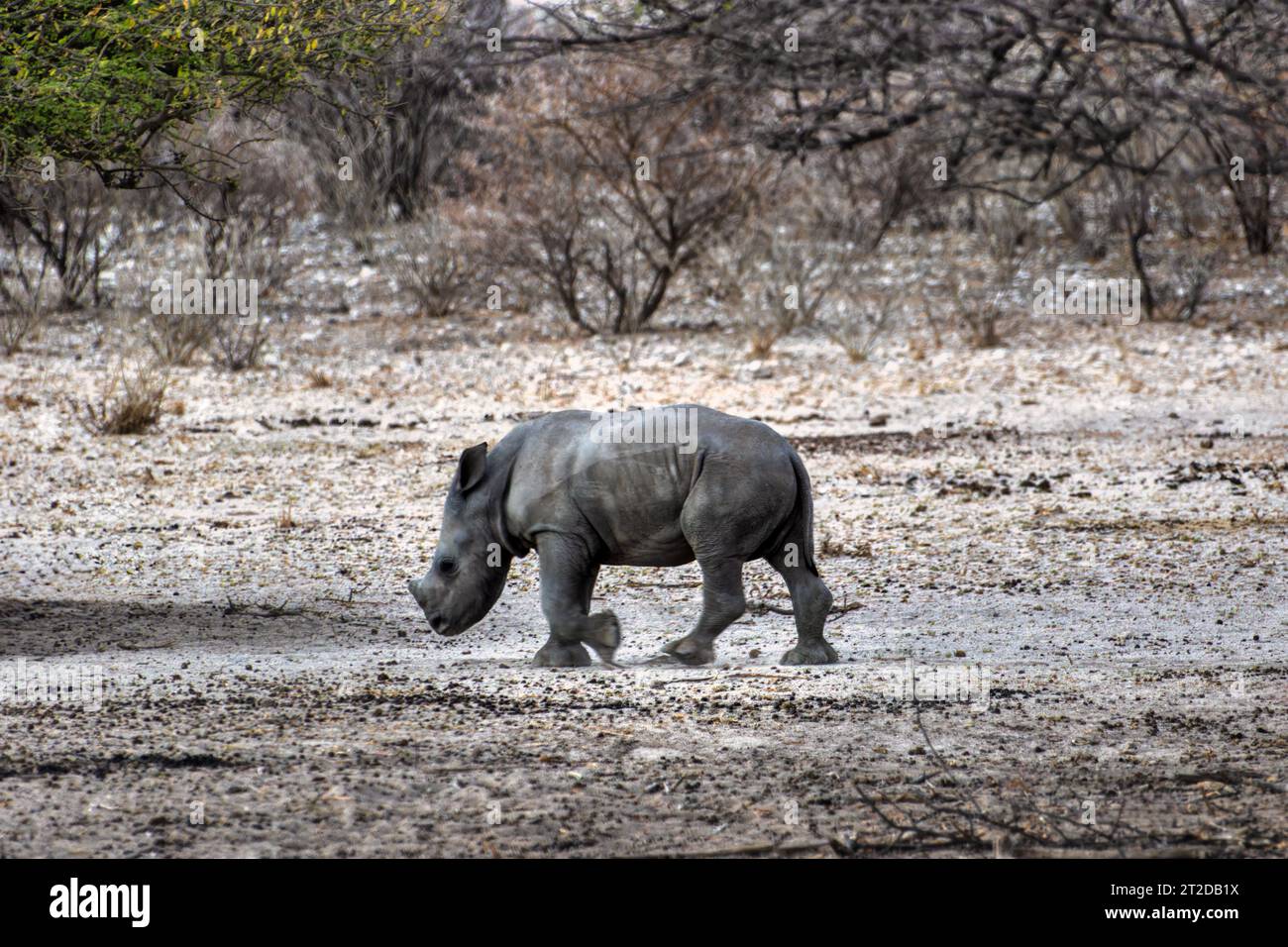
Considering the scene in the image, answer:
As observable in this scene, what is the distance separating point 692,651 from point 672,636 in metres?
0.88

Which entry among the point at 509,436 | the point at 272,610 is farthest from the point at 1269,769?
the point at 272,610

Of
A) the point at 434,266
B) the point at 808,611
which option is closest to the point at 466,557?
the point at 808,611

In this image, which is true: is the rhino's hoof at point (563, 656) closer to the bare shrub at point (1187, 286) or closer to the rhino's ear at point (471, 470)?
the rhino's ear at point (471, 470)

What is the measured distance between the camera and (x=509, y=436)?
6738 mm

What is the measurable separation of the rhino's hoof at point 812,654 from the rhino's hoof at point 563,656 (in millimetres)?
811

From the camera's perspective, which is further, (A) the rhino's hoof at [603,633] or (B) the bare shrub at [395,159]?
(B) the bare shrub at [395,159]

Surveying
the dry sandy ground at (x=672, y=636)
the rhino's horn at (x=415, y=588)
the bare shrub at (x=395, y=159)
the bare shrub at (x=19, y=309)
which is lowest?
the dry sandy ground at (x=672, y=636)

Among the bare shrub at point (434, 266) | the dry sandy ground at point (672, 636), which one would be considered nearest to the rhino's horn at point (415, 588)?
the dry sandy ground at point (672, 636)

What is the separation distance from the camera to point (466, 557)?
6684mm

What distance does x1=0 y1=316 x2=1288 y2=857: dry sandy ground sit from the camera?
454 cm

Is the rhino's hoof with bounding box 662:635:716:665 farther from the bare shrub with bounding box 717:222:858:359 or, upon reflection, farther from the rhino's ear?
the bare shrub with bounding box 717:222:858:359

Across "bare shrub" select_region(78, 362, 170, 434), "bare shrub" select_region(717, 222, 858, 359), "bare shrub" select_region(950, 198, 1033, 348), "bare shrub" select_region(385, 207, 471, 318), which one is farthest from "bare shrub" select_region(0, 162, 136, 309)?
"bare shrub" select_region(950, 198, 1033, 348)

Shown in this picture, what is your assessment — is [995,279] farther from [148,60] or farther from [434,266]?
[148,60]

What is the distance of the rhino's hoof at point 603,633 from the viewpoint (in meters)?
6.49
